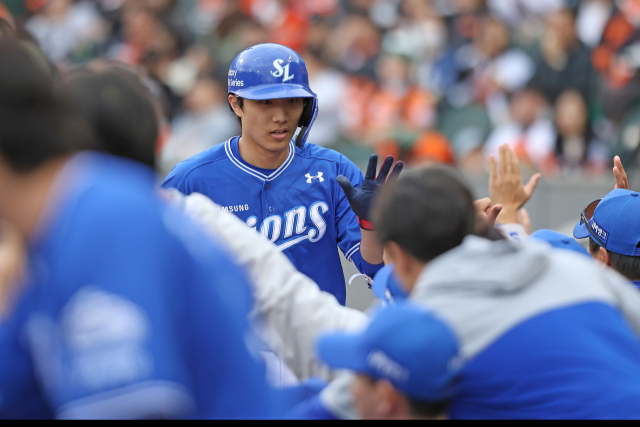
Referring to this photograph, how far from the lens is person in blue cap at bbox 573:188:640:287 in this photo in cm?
282

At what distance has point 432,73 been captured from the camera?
30.1ft

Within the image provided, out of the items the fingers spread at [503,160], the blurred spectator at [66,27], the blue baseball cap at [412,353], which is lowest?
the blue baseball cap at [412,353]

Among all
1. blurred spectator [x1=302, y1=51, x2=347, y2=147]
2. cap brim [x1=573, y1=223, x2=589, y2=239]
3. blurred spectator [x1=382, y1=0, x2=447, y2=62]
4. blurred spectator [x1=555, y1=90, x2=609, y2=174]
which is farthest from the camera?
blurred spectator [x1=382, y1=0, x2=447, y2=62]

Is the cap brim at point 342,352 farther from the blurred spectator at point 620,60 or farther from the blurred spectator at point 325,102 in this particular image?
the blurred spectator at point 620,60

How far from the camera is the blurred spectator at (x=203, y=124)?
8688 mm

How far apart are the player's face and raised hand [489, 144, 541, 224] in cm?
107

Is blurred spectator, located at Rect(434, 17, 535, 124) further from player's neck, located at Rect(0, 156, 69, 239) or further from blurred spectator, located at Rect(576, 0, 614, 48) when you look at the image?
player's neck, located at Rect(0, 156, 69, 239)

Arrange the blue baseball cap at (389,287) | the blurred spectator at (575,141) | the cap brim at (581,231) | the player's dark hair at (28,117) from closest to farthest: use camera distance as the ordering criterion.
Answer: the player's dark hair at (28,117) < the blue baseball cap at (389,287) < the cap brim at (581,231) < the blurred spectator at (575,141)

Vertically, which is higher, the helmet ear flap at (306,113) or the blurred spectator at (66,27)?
the blurred spectator at (66,27)

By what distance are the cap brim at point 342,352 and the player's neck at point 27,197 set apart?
78 centimetres

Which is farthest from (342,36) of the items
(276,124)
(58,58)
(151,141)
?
(151,141)

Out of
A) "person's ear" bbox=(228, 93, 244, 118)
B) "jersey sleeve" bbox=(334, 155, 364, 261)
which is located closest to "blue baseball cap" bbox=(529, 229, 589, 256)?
"jersey sleeve" bbox=(334, 155, 364, 261)

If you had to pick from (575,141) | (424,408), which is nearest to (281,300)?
(424,408)

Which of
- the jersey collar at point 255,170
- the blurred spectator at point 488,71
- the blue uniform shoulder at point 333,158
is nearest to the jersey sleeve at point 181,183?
the jersey collar at point 255,170
